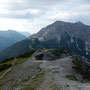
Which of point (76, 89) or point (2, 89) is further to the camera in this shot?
point (2, 89)

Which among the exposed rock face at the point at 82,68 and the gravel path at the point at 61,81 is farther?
the exposed rock face at the point at 82,68

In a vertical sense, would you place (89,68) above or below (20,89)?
below

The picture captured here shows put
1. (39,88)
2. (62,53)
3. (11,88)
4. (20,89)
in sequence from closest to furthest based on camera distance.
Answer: (39,88), (20,89), (11,88), (62,53)

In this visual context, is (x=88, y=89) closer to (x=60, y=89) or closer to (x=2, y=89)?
(x=60, y=89)

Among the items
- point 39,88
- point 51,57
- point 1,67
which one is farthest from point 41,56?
point 39,88

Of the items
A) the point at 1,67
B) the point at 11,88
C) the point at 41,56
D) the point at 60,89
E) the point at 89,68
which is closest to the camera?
the point at 60,89

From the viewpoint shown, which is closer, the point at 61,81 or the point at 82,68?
the point at 61,81

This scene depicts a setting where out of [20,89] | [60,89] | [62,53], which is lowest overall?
[62,53]

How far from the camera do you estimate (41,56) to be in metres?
128

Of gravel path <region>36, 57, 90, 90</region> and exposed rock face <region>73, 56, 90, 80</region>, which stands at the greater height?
gravel path <region>36, 57, 90, 90</region>

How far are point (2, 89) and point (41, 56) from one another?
7406cm

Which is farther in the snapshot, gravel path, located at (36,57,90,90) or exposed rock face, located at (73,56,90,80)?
exposed rock face, located at (73,56,90,80)

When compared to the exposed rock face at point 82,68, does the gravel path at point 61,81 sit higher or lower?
higher

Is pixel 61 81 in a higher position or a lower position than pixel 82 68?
higher
